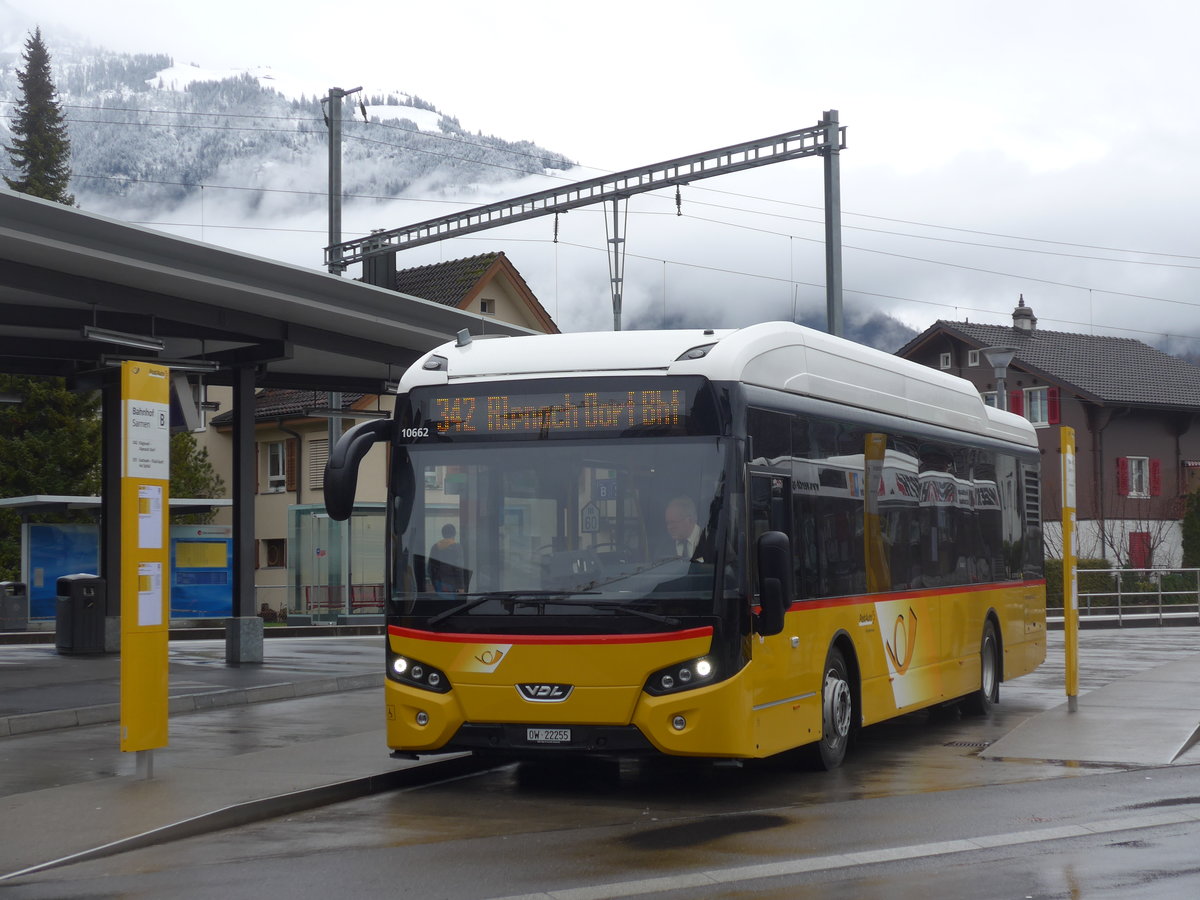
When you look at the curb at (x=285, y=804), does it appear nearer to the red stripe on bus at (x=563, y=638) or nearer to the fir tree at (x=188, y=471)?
the red stripe on bus at (x=563, y=638)

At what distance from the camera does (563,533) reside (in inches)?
415

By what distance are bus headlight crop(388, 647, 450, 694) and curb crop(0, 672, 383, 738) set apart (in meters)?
3.81

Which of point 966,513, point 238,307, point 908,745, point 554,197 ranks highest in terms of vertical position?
point 554,197

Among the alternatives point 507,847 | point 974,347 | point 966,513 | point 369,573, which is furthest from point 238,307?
point 974,347

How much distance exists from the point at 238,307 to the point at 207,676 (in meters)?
4.36

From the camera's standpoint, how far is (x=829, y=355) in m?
12.7

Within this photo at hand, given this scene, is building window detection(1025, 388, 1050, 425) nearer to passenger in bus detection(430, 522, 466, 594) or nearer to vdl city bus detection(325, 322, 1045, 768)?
vdl city bus detection(325, 322, 1045, 768)

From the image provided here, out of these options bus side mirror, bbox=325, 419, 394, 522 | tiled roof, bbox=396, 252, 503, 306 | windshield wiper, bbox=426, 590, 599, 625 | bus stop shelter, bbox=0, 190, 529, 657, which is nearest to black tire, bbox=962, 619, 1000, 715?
bus stop shelter, bbox=0, 190, 529, 657

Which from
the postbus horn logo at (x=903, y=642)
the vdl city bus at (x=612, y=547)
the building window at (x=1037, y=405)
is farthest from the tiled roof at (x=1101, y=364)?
the vdl city bus at (x=612, y=547)

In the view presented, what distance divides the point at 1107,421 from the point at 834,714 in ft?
186

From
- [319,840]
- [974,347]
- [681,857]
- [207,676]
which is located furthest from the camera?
[974,347]

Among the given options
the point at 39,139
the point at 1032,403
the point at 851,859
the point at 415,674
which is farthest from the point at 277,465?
the point at 851,859

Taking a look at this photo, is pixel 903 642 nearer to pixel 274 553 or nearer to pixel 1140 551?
pixel 274 553

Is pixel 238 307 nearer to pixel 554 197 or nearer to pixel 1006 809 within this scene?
pixel 554 197
